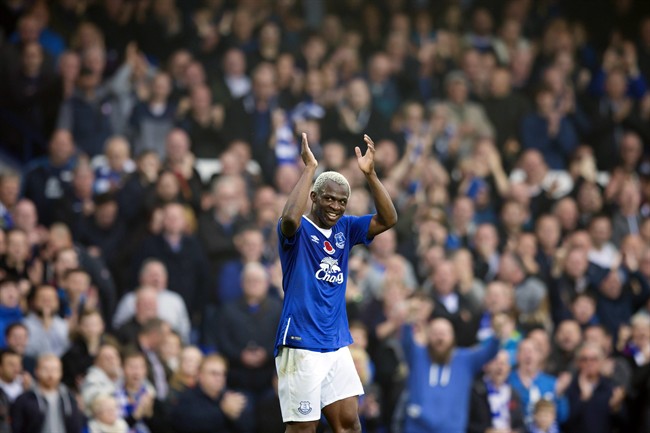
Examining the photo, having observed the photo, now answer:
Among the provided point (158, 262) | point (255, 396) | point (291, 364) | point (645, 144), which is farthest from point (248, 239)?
point (645, 144)

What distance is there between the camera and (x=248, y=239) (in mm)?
12664

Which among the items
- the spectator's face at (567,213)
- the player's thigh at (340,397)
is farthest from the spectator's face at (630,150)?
the player's thigh at (340,397)

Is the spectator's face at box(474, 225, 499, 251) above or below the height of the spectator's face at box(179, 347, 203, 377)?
above

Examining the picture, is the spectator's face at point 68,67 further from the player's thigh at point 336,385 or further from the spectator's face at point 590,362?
the player's thigh at point 336,385

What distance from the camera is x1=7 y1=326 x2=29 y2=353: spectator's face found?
10859 mm

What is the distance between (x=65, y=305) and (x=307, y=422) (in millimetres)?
4876

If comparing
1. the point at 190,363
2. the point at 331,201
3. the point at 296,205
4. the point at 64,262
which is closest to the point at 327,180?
the point at 331,201

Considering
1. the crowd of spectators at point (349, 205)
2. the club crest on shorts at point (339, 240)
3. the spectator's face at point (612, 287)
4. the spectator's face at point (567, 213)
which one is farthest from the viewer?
the spectator's face at point (567, 213)

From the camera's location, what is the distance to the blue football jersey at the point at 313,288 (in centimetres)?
765

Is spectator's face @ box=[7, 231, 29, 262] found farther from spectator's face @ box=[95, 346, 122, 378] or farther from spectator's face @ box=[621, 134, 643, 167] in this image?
spectator's face @ box=[621, 134, 643, 167]

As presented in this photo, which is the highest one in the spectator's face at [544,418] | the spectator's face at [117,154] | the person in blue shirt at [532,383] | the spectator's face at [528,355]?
the spectator's face at [117,154]

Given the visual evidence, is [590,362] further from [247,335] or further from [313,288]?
[313,288]

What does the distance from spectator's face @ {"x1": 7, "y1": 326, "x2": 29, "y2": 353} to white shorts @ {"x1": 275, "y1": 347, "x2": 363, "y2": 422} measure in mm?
3995

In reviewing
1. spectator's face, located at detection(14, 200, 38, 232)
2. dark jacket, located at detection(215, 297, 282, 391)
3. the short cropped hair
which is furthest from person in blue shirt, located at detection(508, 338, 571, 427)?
spectator's face, located at detection(14, 200, 38, 232)
